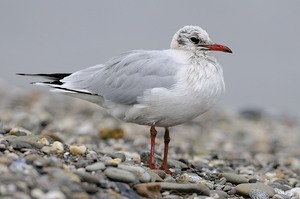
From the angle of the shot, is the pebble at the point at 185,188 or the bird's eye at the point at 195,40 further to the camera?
the bird's eye at the point at 195,40

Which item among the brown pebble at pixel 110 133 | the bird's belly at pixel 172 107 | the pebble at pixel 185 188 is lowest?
the brown pebble at pixel 110 133

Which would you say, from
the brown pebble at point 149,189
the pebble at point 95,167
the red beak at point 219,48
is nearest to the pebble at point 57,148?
the pebble at point 95,167

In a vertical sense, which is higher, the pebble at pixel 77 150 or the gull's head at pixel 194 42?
the gull's head at pixel 194 42

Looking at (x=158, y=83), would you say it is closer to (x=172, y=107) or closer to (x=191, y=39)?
(x=172, y=107)

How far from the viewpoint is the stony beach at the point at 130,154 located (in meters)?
5.36

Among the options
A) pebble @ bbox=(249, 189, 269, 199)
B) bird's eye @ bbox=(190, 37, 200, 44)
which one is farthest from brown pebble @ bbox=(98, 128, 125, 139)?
pebble @ bbox=(249, 189, 269, 199)

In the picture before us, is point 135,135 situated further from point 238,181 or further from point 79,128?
point 238,181

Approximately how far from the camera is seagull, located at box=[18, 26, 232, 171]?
679 centimetres

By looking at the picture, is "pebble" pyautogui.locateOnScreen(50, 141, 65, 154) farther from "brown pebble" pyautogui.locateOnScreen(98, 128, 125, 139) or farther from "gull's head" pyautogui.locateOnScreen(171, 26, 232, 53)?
"brown pebble" pyautogui.locateOnScreen(98, 128, 125, 139)

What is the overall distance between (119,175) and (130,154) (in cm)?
234

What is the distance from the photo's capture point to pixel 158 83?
6883 millimetres

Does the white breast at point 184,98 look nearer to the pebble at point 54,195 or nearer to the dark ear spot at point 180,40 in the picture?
the dark ear spot at point 180,40

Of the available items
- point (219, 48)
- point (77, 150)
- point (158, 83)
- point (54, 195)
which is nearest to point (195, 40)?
point (219, 48)

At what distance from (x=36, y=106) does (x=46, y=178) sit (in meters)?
8.98
